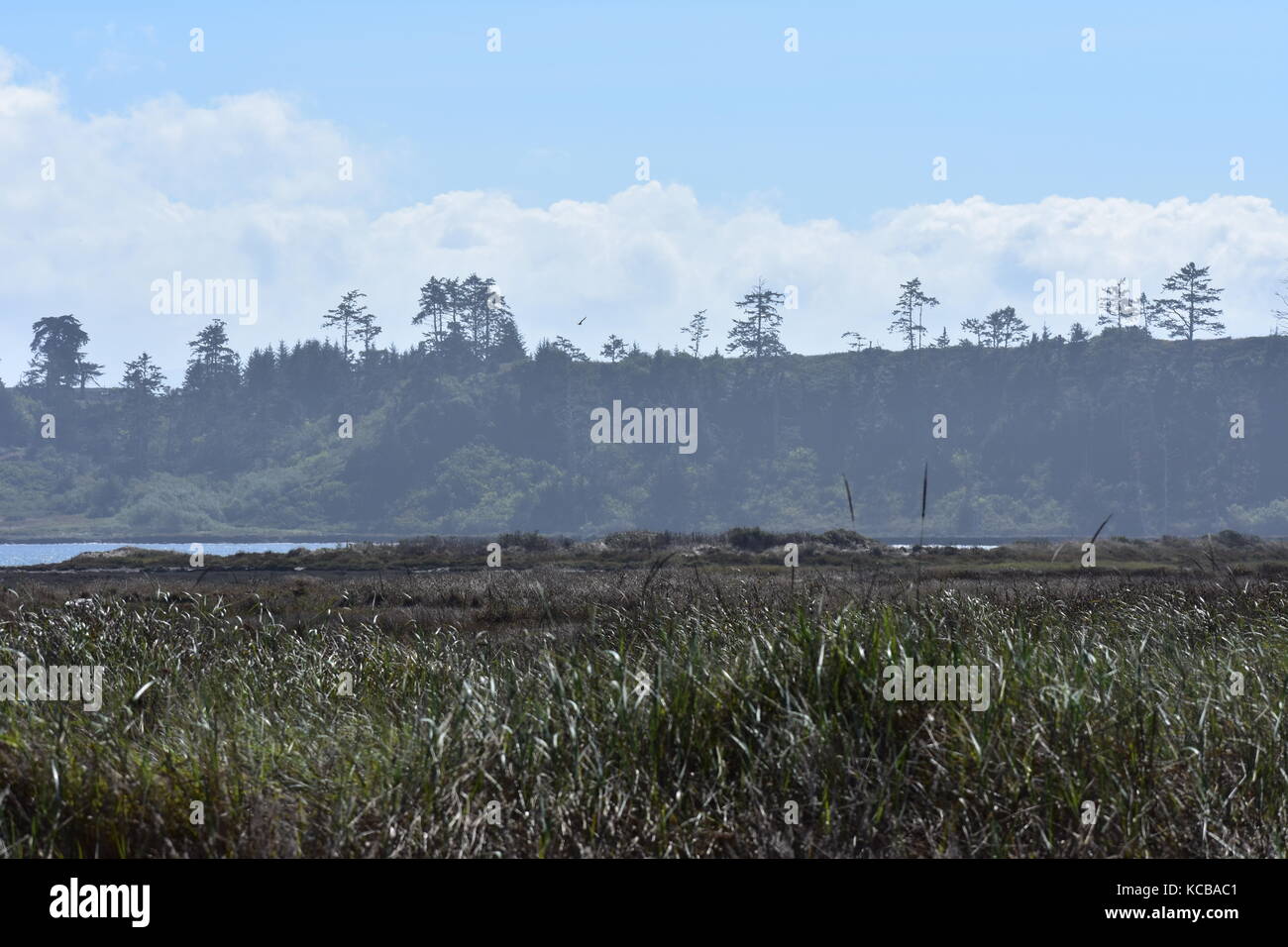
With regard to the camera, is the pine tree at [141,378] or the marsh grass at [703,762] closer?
the marsh grass at [703,762]

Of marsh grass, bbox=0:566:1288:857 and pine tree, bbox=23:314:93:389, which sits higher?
pine tree, bbox=23:314:93:389

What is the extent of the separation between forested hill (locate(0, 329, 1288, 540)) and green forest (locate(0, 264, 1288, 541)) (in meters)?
0.36

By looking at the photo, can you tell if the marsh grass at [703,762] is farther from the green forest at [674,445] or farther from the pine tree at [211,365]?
the pine tree at [211,365]

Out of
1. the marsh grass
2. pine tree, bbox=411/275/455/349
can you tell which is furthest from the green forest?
the marsh grass

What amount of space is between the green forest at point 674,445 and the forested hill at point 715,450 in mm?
364

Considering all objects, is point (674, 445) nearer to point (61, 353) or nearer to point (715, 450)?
point (715, 450)

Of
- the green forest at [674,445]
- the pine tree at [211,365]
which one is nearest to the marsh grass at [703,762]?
the green forest at [674,445]

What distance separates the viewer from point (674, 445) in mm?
159375

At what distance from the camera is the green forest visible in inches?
5684

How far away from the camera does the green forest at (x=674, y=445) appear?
144 m

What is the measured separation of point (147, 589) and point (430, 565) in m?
16.5

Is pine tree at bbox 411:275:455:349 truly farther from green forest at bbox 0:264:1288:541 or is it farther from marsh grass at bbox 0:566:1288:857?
marsh grass at bbox 0:566:1288:857
